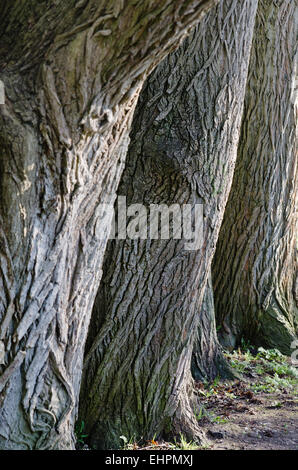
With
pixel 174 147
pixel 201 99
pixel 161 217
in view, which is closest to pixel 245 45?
pixel 201 99

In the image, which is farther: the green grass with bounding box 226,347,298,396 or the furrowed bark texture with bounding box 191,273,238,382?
the green grass with bounding box 226,347,298,396

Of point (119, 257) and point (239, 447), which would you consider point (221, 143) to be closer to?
point (119, 257)

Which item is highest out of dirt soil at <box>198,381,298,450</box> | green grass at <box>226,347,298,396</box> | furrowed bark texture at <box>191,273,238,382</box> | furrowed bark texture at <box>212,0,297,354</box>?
furrowed bark texture at <box>212,0,297,354</box>

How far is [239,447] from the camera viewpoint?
4789 mm

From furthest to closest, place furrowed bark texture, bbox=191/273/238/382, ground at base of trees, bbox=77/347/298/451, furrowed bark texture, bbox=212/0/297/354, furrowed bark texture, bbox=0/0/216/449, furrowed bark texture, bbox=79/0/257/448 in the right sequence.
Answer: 1. furrowed bark texture, bbox=212/0/297/354
2. furrowed bark texture, bbox=191/273/238/382
3. ground at base of trees, bbox=77/347/298/451
4. furrowed bark texture, bbox=79/0/257/448
5. furrowed bark texture, bbox=0/0/216/449

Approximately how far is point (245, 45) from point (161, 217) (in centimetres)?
153

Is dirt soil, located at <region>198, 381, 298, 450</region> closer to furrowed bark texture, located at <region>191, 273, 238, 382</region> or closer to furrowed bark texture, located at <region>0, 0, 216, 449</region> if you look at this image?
furrowed bark texture, located at <region>191, 273, 238, 382</region>

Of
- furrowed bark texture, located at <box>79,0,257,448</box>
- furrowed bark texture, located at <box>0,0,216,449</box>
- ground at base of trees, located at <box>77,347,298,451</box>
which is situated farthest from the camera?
ground at base of trees, located at <box>77,347,298,451</box>

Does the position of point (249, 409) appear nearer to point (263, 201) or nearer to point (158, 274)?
point (158, 274)

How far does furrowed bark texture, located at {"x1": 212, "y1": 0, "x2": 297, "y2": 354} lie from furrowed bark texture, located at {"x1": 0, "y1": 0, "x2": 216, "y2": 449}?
11.5ft

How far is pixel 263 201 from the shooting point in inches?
276

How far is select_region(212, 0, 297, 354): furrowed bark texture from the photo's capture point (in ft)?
22.9

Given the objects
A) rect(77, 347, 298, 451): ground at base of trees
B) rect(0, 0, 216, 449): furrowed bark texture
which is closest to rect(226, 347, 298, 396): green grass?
rect(77, 347, 298, 451): ground at base of trees

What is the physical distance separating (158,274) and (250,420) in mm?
1716
